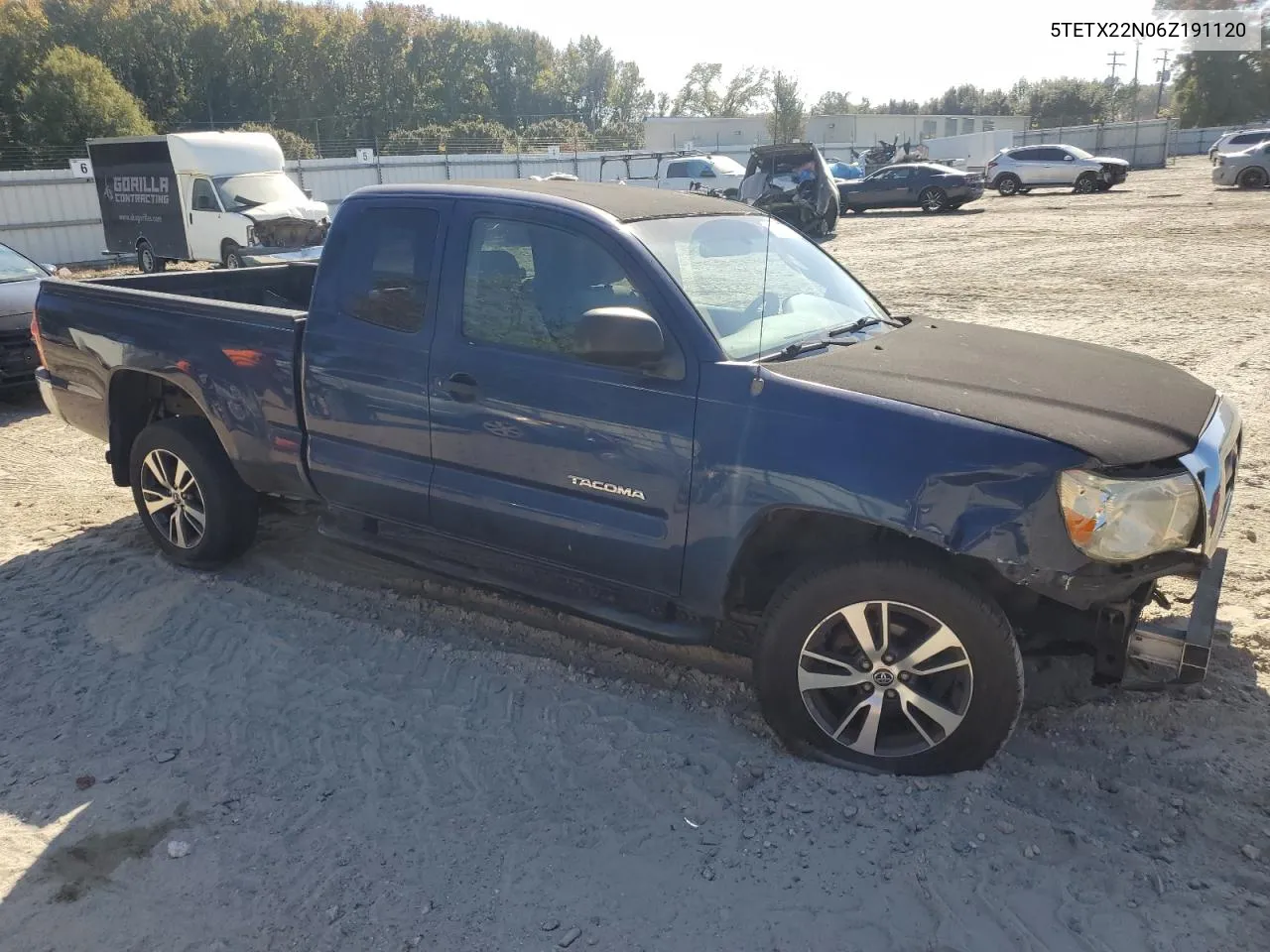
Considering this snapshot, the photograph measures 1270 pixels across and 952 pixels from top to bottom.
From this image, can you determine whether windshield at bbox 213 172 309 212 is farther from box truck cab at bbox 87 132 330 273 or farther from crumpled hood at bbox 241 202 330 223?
crumpled hood at bbox 241 202 330 223

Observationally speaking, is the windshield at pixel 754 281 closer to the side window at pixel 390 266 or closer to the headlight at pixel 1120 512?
the side window at pixel 390 266

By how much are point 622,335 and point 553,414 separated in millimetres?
508

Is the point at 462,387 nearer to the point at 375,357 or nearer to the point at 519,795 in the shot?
the point at 375,357

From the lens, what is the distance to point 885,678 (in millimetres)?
3174

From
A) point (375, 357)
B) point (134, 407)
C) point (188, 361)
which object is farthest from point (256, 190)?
point (375, 357)

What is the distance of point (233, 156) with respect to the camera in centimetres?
1870

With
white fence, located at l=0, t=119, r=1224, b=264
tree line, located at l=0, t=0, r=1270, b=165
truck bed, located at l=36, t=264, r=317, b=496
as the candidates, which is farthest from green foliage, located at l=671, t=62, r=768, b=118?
truck bed, located at l=36, t=264, r=317, b=496

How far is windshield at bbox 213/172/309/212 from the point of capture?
719 inches

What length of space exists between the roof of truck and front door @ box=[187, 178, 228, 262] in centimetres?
1563

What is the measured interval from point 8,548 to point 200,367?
80.9 inches

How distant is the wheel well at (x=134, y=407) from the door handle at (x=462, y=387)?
1947 millimetres

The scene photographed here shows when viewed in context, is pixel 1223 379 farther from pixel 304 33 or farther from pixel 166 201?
pixel 304 33

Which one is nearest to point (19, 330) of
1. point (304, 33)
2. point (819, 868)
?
point (819, 868)

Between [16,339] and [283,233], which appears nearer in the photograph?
[16,339]
